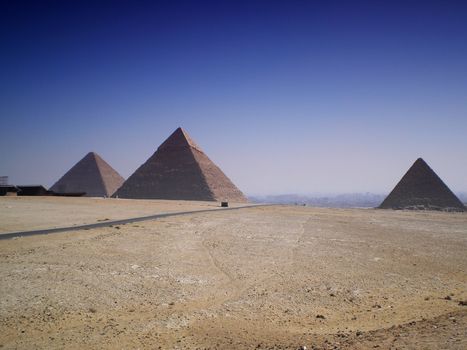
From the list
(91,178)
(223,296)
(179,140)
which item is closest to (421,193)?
(179,140)

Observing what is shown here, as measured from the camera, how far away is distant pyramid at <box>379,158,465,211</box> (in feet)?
226

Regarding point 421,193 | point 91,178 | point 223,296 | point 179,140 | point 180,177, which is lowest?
point 223,296

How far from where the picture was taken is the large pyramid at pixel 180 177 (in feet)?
282

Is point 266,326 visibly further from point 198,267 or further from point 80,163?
point 80,163

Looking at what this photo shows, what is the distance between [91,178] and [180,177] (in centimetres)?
4020

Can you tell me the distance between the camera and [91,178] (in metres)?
115

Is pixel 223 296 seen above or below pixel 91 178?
below

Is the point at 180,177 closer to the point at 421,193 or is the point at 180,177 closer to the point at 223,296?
the point at 421,193

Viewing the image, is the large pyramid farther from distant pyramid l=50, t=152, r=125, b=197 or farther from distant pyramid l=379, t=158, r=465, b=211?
distant pyramid l=379, t=158, r=465, b=211

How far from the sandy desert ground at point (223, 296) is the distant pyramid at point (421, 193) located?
200 ft

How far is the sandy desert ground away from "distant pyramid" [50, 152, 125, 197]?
103m

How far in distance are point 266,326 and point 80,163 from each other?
125m

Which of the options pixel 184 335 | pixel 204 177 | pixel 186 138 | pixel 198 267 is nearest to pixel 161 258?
pixel 198 267

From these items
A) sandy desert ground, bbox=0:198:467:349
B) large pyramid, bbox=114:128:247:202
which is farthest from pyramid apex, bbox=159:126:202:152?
sandy desert ground, bbox=0:198:467:349
